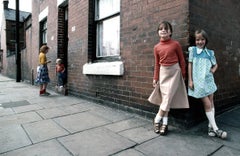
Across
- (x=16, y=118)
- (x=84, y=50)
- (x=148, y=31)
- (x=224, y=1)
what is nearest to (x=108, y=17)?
(x=84, y=50)

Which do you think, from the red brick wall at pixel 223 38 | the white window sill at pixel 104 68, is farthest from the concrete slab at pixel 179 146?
the white window sill at pixel 104 68

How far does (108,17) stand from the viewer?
4.97 metres

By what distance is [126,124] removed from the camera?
3426mm

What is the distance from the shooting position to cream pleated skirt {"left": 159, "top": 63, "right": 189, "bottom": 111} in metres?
2.90

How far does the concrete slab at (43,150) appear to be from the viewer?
92.1 inches

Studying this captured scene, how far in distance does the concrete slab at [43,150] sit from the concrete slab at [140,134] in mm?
893

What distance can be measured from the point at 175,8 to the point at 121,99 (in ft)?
6.75

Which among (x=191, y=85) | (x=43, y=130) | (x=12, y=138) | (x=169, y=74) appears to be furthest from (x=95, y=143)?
(x=191, y=85)

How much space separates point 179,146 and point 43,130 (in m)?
2.02

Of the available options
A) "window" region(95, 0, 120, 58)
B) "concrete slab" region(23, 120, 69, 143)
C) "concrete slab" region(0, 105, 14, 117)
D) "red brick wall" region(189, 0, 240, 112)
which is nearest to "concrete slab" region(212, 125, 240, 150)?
"red brick wall" region(189, 0, 240, 112)

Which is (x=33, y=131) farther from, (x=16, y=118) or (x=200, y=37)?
(x=200, y=37)

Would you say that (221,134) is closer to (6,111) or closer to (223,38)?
(223,38)

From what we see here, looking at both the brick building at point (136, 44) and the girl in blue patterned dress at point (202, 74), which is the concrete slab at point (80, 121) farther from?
the girl in blue patterned dress at point (202, 74)

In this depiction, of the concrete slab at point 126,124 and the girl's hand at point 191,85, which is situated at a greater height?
the girl's hand at point 191,85
